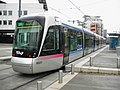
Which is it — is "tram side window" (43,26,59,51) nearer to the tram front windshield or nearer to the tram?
the tram

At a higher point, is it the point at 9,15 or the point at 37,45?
the point at 9,15

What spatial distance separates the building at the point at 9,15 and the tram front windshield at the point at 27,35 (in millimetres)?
48620

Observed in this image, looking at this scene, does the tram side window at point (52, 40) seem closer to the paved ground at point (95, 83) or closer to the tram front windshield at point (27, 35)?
the tram front windshield at point (27, 35)

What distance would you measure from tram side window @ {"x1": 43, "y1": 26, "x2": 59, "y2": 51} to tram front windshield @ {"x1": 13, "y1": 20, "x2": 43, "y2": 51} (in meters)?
0.55

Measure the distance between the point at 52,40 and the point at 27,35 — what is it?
4.23ft

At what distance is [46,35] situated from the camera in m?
9.32

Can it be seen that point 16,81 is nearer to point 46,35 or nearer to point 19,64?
point 19,64

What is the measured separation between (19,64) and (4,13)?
176 ft

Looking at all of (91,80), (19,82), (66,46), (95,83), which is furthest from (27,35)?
(95,83)

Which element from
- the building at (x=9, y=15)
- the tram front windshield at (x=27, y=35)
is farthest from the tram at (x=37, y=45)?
the building at (x=9, y=15)

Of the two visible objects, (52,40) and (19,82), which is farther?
(52,40)

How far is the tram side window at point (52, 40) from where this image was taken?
937 centimetres

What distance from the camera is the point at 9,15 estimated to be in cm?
5872

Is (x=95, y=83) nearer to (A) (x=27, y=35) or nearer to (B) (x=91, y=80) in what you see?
(B) (x=91, y=80)
